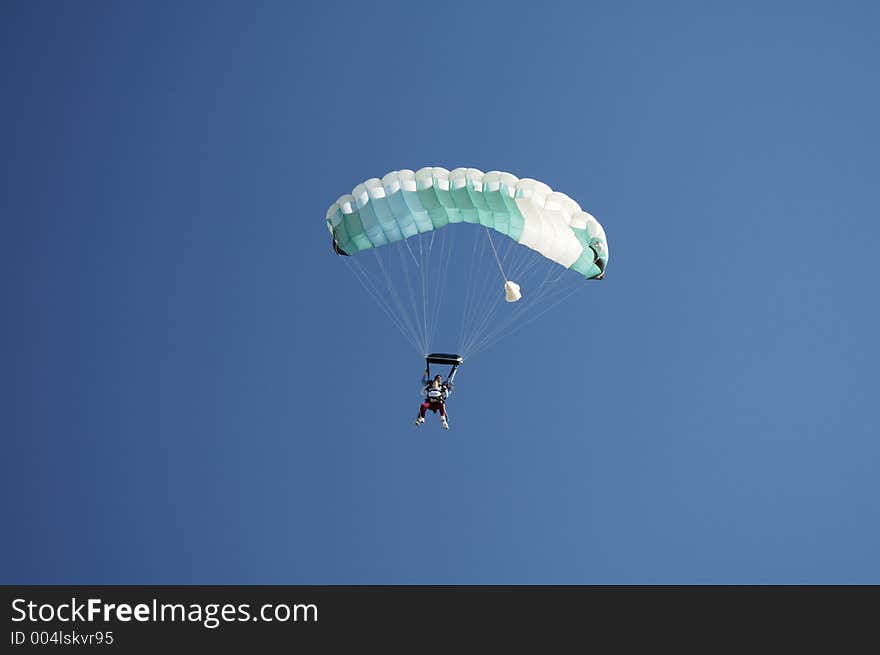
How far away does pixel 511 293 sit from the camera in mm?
27500
